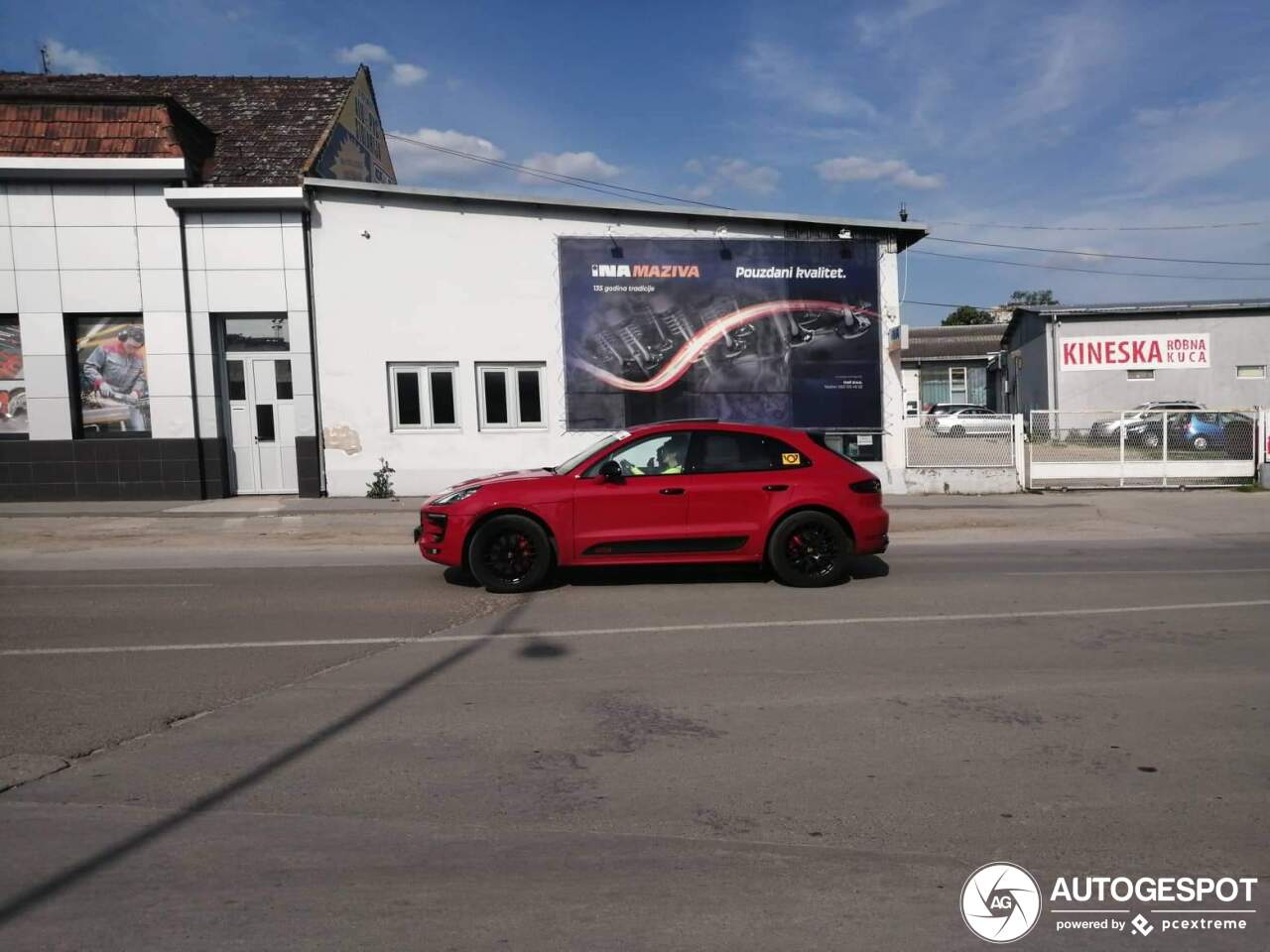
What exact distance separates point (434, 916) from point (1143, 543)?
462 inches

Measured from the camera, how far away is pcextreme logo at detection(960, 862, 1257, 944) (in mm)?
3334

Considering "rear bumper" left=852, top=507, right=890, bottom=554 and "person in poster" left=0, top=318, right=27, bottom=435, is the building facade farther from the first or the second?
"person in poster" left=0, top=318, right=27, bottom=435

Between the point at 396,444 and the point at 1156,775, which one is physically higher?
the point at 396,444

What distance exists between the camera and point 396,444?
57.7 feet

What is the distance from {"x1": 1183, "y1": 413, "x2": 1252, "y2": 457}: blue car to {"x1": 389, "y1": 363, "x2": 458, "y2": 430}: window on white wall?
13974 millimetres

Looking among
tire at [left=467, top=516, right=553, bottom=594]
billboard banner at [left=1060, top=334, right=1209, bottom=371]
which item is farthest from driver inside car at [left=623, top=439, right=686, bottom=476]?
billboard banner at [left=1060, top=334, right=1209, bottom=371]

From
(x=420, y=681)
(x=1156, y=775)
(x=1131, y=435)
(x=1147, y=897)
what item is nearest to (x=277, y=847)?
(x=420, y=681)

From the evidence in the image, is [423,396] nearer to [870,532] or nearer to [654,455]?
[654,455]

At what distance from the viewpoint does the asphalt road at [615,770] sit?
3389 mm

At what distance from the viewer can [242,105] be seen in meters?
20.0

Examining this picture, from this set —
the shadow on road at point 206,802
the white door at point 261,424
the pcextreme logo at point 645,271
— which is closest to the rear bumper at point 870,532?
the shadow on road at point 206,802

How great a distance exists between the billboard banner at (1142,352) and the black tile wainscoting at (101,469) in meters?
31.4

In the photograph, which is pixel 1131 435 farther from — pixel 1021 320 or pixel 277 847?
pixel 1021 320

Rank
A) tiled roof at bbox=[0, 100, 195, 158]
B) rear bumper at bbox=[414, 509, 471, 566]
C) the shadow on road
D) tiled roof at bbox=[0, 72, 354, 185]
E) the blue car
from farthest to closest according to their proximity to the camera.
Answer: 1. the blue car
2. tiled roof at bbox=[0, 72, 354, 185]
3. tiled roof at bbox=[0, 100, 195, 158]
4. rear bumper at bbox=[414, 509, 471, 566]
5. the shadow on road
